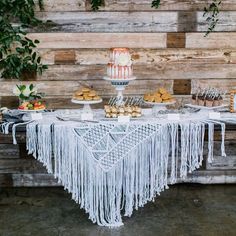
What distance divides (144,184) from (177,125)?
454 millimetres

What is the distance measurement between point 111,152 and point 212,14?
1370mm

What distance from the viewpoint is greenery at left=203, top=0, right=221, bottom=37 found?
3.65 meters

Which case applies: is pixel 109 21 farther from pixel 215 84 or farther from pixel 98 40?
pixel 215 84

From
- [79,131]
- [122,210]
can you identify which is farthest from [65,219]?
[79,131]

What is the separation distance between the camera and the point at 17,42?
146 inches

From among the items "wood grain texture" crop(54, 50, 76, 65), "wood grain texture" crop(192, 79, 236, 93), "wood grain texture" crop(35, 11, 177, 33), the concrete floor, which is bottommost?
the concrete floor

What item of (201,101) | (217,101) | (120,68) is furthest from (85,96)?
(217,101)

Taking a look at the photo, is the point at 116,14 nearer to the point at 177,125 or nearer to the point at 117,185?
the point at 177,125

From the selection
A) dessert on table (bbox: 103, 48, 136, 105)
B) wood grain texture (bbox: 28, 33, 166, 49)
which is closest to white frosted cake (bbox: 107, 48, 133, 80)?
dessert on table (bbox: 103, 48, 136, 105)

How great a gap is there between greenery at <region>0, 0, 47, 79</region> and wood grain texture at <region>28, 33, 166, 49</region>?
99 millimetres

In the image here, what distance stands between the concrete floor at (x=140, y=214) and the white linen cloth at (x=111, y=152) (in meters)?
0.18

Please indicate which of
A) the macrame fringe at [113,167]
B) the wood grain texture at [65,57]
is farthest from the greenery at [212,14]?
the wood grain texture at [65,57]

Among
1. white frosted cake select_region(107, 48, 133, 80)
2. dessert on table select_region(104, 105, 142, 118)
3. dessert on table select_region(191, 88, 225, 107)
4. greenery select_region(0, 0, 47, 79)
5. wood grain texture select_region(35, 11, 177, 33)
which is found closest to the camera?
dessert on table select_region(104, 105, 142, 118)

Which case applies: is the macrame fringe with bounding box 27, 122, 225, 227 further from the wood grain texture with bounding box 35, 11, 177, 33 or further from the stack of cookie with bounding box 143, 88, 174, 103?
the wood grain texture with bounding box 35, 11, 177, 33
